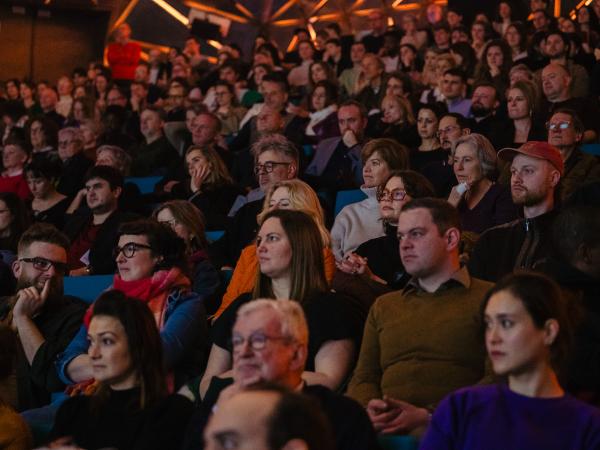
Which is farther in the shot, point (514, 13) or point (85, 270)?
point (514, 13)

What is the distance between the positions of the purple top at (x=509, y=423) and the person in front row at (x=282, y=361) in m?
0.19

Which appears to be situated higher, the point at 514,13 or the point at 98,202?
A: the point at 514,13

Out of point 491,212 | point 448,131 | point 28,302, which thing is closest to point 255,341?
point 28,302

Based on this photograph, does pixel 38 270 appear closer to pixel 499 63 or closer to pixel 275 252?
pixel 275 252

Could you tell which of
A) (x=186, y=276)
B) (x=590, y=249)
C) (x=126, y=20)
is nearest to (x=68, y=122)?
(x=126, y=20)

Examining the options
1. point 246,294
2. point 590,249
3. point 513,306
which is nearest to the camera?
point 513,306

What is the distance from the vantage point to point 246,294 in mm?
4055

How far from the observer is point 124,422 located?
340 cm

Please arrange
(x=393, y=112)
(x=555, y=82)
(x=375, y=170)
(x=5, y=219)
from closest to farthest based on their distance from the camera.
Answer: (x=375, y=170) < (x=5, y=219) < (x=555, y=82) < (x=393, y=112)

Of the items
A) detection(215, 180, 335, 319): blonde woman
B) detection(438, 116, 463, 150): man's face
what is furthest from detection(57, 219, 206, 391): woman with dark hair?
detection(438, 116, 463, 150): man's face

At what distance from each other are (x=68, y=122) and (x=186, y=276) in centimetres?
692

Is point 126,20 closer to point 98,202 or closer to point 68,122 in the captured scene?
point 68,122

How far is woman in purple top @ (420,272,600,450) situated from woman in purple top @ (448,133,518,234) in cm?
241

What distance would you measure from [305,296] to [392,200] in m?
1.25
